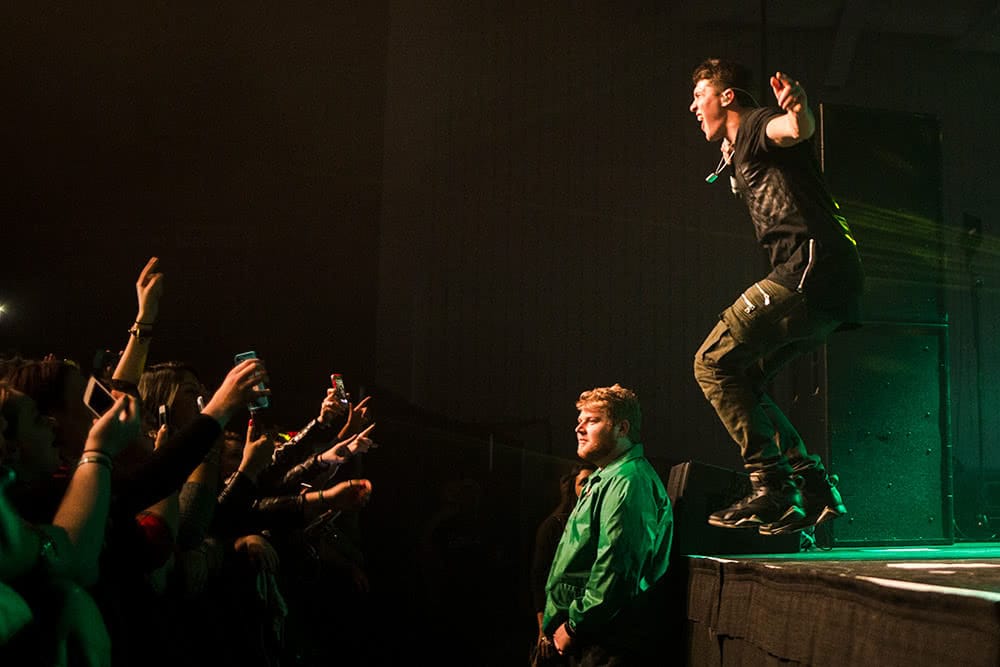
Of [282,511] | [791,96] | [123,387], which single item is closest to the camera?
[123,387]

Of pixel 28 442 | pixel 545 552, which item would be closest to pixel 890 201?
pixel 545 552

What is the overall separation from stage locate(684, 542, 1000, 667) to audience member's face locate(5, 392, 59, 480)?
1.62 metres

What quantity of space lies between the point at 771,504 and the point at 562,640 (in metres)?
0.85

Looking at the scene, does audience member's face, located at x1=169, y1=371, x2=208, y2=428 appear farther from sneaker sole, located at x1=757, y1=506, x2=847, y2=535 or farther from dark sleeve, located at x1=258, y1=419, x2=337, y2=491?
sneaker sole, located at x1=757, y1=506, x2=847, y2=535

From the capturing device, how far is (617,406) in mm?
3441

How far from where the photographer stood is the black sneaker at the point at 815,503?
124 inches

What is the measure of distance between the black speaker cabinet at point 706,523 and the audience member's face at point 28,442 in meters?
2.38

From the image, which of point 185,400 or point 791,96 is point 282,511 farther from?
point 791,96

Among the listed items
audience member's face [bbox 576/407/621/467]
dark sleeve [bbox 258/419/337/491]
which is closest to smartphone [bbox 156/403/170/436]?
dark sleeve [bbox 258/419/337/491]

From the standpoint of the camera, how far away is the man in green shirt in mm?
3074

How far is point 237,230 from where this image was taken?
611 centimetres

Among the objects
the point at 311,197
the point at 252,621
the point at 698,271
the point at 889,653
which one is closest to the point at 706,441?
the point at 698,271

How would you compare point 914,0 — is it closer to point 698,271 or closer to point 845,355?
point 698,271

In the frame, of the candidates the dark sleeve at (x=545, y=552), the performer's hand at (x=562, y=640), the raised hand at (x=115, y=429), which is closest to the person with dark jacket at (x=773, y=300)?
→ the performer's hand at (x=562, y=640)
